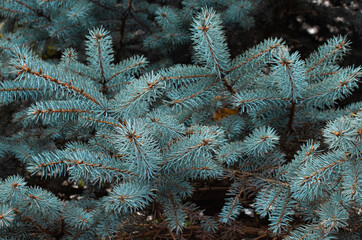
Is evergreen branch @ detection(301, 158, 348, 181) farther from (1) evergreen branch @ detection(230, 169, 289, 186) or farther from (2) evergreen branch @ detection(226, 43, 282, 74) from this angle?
(2) evergreen branch @ detection(226, 43, 282, 74)

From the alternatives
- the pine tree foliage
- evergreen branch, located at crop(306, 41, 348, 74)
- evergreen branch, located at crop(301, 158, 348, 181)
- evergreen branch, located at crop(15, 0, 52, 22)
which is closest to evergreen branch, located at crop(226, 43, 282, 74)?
the pine tree foliage

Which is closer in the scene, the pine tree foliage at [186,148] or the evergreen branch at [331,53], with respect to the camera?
the pine tree foliage at [186,148]

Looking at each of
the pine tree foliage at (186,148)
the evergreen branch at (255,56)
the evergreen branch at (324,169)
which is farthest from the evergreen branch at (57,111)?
the evergreen branch at (324,169)

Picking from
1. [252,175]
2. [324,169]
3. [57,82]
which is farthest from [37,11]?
[324,169]

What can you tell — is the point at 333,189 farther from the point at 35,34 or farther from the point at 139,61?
the point at 35,34

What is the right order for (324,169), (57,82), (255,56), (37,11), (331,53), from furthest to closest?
(37,11), (331,53), (255,56), (57,82), (324,169)

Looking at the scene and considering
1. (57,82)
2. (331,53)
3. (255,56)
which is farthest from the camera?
(331,53)

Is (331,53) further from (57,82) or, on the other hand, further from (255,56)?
(57,82)

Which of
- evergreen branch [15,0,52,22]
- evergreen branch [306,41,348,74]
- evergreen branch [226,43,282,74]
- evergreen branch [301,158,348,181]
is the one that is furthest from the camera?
evergreen branch [15,0,52,22]

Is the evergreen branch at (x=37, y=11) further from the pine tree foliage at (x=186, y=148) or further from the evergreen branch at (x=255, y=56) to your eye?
the evergreen branch at (x=255, y=56)
